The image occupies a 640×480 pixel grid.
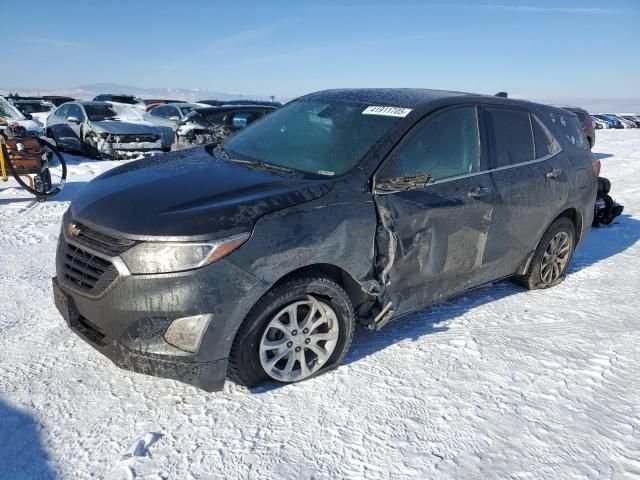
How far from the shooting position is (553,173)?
171 inches

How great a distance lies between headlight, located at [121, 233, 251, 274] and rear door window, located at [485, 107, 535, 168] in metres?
2.42

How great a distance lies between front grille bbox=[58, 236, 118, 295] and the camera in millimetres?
2557

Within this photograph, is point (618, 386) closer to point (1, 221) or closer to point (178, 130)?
point (1, 221)

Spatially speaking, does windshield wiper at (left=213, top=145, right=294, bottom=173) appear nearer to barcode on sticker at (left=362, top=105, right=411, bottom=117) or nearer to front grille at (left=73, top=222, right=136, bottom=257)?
barcode on sticker at (left=362, top=105, right=411, bottom=117)

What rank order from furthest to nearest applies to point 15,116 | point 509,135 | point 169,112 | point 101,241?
1. point 169,112
2. point 15,116
3. point 509,135
4. point 101,241

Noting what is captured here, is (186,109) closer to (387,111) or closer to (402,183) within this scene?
(387,111)

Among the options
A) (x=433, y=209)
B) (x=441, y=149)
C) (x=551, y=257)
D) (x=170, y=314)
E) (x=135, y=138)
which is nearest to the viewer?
(x=170, y=314)

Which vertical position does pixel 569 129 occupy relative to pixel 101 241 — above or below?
above

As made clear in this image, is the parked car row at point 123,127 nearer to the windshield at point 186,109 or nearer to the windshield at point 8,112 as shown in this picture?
the windshield at point 8,112

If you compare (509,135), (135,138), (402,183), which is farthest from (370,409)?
(135,138)

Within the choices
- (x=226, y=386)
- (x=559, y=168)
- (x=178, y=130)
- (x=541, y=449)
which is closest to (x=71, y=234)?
(x=226, y=386)

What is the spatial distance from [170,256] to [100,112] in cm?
1143

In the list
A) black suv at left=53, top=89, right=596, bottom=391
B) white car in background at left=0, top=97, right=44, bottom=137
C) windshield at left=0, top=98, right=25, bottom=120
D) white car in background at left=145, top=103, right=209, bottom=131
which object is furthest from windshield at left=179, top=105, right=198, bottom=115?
black suv at left=53, top=89, right=596, bottom=391

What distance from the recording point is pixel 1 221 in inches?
237
